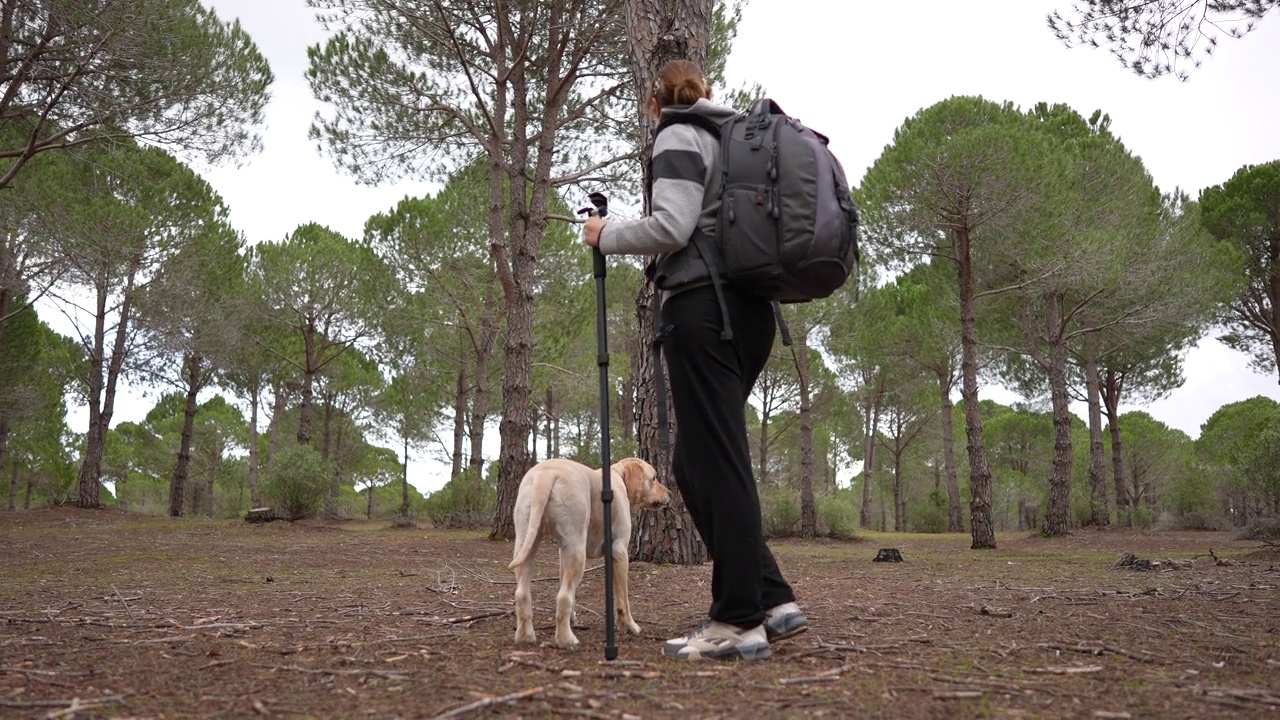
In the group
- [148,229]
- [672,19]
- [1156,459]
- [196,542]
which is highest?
[148,229]

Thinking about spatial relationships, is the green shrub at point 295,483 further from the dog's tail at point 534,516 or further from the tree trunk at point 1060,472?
the dog's tail at point 534,516

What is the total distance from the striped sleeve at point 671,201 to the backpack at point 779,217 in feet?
0.26

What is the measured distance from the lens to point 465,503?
17.1m

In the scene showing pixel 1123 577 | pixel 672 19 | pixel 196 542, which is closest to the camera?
pixel 672 19

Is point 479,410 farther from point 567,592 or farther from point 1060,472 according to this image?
point 567,592

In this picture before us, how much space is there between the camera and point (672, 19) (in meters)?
5.72

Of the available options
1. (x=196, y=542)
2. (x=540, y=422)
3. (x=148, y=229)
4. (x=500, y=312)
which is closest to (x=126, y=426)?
(x=540, y=422)

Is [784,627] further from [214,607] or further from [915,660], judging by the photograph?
[214,607]

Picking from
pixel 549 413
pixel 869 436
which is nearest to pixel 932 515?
pixel 869 436

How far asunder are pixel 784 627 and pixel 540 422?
98.1 feet

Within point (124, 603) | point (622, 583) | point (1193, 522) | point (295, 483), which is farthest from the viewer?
point (1193, 522)

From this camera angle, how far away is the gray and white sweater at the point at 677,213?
269cm

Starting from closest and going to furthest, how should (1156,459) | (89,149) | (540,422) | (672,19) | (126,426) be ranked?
(672,19) → (89,149) → (1156,459) → (540,422) → (126,426)

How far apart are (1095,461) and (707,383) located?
799 inches
